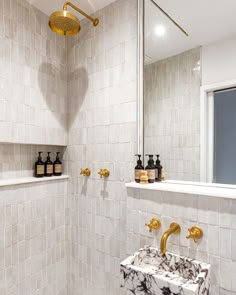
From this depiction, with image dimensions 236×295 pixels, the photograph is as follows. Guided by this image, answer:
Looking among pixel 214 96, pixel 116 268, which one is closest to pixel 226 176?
pixel 214 96

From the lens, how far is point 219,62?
1166 millimetres

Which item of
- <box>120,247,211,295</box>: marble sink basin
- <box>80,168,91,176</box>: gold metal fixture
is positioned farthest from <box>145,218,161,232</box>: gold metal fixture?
<box>80,168,91,176</box>: gold metal fixture

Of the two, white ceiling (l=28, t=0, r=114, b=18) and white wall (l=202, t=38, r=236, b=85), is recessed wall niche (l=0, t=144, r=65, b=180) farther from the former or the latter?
white wall (l=202, t=38, r=236, b=85)

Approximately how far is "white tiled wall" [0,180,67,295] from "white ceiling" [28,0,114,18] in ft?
4.47

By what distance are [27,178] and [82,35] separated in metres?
1.24

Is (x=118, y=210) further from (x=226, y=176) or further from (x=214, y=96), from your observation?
(x=214, y=96)

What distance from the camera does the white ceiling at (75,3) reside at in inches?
62.2

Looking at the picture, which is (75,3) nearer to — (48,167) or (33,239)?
(48,167)

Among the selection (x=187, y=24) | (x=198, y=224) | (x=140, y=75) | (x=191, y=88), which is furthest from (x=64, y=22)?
(x=198, y=224)

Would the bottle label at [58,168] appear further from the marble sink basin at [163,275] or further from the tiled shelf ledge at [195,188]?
the marble sink basin at [163,275]

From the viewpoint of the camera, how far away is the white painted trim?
46.7 inches

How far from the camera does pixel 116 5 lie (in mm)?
1543

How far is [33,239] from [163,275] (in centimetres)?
Result: 106

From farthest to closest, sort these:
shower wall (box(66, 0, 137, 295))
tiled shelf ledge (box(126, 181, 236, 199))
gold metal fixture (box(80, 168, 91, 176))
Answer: gold metal fixture (box(80, 168, 91, 176)) < shower wall (box(66, 0, 137, 295)) < tiled shelf ledge (box(126, 181, 236, 199))
